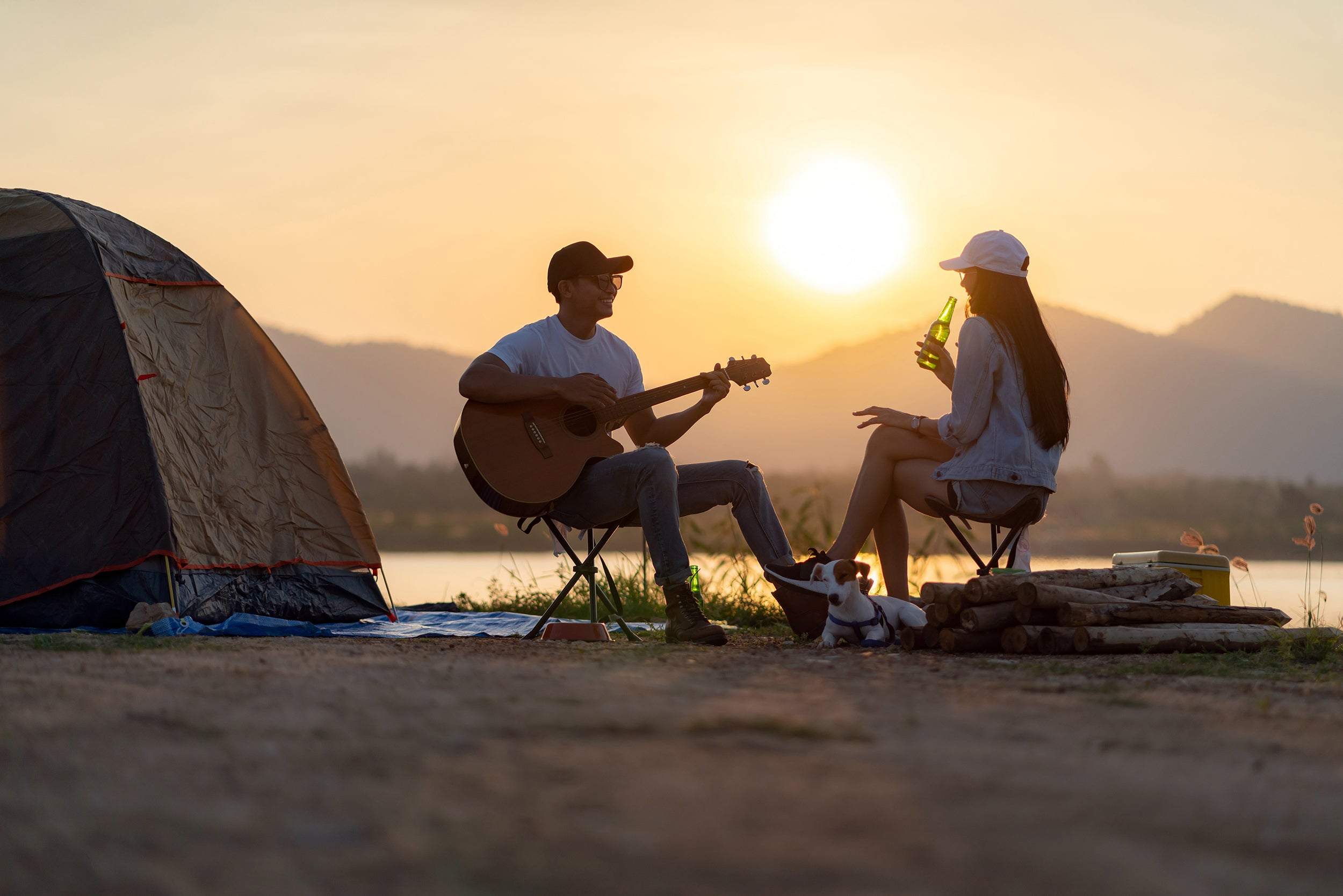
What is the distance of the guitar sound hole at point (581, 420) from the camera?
441cm

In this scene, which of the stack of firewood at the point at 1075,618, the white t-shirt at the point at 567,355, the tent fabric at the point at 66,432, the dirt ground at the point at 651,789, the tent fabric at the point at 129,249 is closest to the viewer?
the dirt ground at the point at 651,789

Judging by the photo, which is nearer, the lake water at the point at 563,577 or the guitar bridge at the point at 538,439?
the guitar bridge at the point at 538,439

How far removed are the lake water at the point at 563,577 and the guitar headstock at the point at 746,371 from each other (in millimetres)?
900

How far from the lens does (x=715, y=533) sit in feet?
21.1

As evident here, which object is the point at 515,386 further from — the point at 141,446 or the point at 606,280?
the point at 141,446

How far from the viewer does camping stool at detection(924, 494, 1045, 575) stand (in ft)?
13.3

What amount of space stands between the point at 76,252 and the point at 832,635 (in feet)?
11.9

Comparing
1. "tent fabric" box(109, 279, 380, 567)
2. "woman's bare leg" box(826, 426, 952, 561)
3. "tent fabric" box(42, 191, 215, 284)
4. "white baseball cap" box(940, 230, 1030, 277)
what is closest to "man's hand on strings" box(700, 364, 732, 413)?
"woman's bare leg" box(826, 426, 952, 561)

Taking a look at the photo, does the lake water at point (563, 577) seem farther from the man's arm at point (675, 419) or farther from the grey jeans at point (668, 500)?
the man's arm at point (675, 419)

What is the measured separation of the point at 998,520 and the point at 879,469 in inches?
18.5

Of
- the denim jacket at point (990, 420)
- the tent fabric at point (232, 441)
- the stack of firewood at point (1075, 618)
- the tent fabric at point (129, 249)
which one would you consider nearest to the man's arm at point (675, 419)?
the denim jacket at point (990, 420)

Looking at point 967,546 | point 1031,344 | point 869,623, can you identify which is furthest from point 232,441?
point 1031,344

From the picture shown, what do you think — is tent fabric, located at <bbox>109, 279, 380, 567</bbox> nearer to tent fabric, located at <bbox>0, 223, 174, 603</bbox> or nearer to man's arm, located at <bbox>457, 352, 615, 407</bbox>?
tent fabric, located at <bbox>0, 223, 174, 603</bbox>

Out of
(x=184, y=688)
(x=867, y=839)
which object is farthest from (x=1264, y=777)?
(x=184, y=688)
